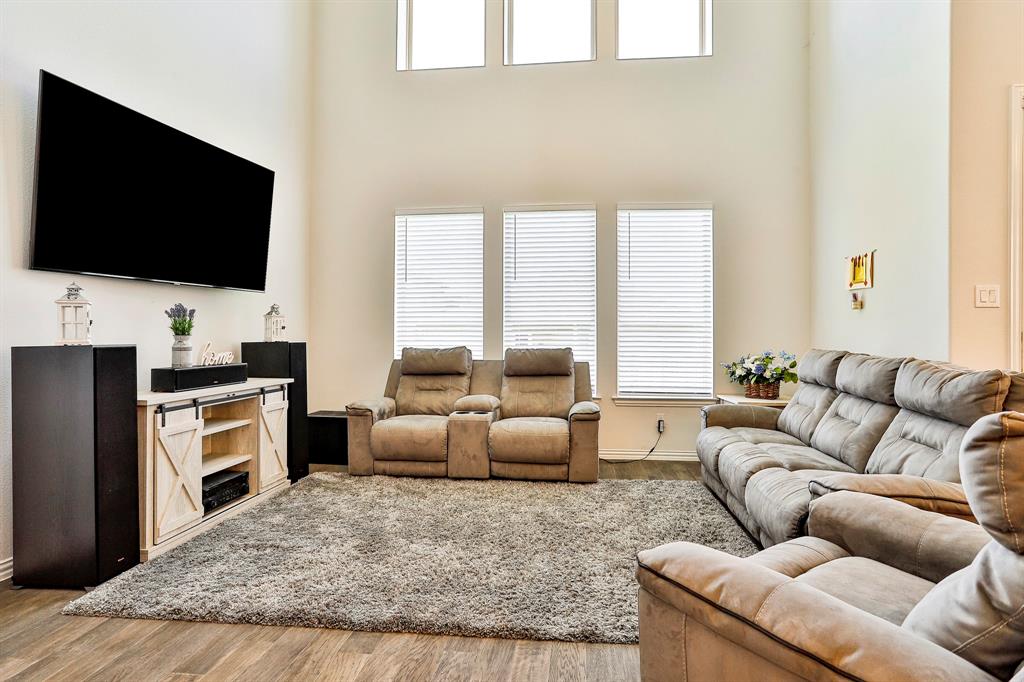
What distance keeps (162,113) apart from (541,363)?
3271 mm

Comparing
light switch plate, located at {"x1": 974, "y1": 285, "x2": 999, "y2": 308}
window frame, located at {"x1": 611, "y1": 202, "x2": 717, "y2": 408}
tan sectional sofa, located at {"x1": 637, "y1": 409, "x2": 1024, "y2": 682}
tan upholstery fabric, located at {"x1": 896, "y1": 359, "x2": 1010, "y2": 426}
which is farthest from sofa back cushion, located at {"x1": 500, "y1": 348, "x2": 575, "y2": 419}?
tan sectional sofa, located at {"x1": 637, "y1": 409, "x2": 1024, "y2": 682}

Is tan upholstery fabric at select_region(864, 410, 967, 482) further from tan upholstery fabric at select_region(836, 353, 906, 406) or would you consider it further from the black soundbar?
the black soundbar

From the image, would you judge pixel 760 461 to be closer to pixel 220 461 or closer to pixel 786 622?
pixel 786 622

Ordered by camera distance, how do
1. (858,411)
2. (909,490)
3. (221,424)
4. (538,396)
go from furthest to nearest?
(538,396) < (221,424) < (858,411) < (909,490)

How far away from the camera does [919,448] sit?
2510 mm

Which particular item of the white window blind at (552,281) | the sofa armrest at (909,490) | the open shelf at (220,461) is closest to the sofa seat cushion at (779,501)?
the sofa armrest at (909,490)

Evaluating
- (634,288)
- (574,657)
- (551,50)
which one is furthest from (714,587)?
(551,50)

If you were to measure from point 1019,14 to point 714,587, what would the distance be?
3665 mm

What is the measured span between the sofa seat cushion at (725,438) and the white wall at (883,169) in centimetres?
90

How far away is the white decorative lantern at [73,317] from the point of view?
274cm

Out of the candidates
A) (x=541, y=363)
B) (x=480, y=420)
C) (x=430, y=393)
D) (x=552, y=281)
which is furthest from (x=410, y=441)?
(x=552, y=281)

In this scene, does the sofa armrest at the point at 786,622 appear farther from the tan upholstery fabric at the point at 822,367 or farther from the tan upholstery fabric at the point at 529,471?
the tan upholstery fabric at the point at 529,471

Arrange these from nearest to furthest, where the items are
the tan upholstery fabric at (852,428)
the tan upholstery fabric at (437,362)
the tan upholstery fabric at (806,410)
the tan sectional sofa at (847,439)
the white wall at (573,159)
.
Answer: the tan sectional sofa at (847,439)
the tan upholstery fabric at (852,428)
the tan upholstery fabric at (806,410)
the tan upholstery fabric at (437,362)
the white wall at (573,159)

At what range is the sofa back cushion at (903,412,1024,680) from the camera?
35.2 inches
